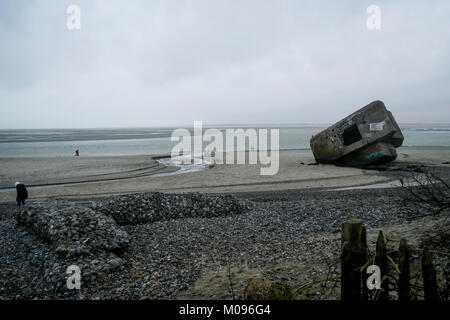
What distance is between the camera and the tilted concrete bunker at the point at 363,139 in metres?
24.1

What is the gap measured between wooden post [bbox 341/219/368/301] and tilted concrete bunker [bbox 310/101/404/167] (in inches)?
913

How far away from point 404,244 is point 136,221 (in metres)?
8.77

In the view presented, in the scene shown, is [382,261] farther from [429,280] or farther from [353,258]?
[429,280]

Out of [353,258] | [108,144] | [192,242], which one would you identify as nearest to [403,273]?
[353,258]

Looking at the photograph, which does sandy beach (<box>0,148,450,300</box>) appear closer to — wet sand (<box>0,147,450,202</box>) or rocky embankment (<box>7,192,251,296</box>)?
rocky embankment (<box>7,192,251,296</box>)

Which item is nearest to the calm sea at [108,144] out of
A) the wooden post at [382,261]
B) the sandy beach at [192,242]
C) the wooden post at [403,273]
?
the sandy beach at [192,242]

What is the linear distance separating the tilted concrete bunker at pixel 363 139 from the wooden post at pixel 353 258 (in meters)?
23.2

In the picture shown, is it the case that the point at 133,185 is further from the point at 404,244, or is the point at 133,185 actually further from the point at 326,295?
the point at 404,244

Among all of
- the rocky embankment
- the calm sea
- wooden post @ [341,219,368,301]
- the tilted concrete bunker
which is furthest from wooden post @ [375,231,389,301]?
the calm sea

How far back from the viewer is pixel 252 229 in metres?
9.37

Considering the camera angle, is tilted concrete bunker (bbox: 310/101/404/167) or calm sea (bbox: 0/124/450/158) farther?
calm sea (bbox: 0/124/450/158)

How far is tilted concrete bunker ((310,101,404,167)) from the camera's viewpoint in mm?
24094

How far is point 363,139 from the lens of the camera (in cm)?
2475
